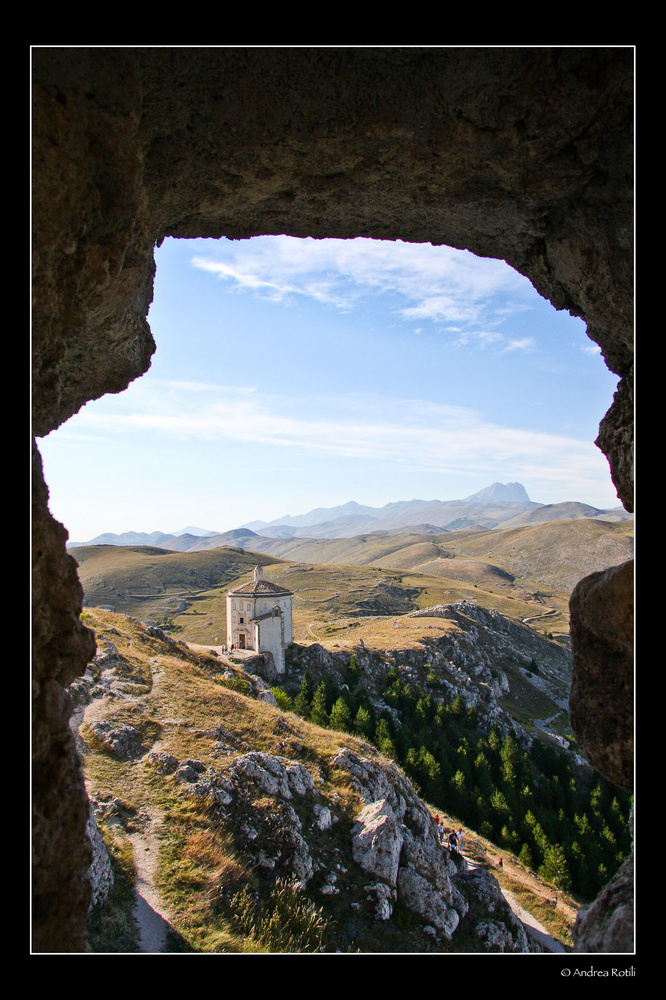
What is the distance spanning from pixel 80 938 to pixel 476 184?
1021 centimetres

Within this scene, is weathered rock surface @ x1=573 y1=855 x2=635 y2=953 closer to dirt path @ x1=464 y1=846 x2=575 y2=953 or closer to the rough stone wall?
the rough stone wall

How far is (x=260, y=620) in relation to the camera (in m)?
50.9

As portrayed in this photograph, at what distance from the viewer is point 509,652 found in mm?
80062

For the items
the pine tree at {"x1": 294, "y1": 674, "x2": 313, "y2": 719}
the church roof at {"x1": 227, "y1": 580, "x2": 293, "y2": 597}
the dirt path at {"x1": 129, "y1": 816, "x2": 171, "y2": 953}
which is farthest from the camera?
the church roof at {"x1": 227, "y1": 580, "x2": 293, "y2": 597}

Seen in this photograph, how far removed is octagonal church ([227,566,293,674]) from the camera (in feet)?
167

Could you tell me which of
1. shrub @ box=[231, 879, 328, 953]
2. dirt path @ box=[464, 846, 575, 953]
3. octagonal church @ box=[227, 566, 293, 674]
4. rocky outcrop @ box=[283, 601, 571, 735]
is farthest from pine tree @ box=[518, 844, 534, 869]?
octagonal church @ box=[227, 566, 293, 674]

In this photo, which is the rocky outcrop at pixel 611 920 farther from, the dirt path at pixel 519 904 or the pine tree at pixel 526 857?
the pine tree at pixel 526 857

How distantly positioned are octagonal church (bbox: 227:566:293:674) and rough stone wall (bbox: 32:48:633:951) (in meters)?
45.6

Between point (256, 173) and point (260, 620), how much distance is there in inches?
1864

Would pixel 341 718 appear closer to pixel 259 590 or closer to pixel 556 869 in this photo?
pixel 556 869

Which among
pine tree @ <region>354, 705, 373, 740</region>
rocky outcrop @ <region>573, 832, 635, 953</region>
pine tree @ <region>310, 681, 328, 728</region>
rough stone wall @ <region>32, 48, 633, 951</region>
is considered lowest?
pine tree @ <region>354, 705, 373, 740</region>

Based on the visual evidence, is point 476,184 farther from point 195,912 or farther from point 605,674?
point 195,912

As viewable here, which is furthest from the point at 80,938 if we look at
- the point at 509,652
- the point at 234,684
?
the point at 509,652

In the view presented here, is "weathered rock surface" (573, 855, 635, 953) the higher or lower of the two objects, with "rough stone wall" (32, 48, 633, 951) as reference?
lower
